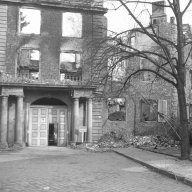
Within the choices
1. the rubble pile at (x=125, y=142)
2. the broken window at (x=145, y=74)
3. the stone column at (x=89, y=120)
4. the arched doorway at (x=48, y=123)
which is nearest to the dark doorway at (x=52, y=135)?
the arched doorway at (x=48, y=123)

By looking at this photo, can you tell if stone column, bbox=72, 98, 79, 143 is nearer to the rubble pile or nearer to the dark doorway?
the rubble pile

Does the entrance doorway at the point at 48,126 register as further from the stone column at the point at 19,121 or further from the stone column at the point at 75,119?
the stone column at the point at 19,121

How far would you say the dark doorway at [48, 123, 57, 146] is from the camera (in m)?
24.2

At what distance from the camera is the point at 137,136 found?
25.0 m

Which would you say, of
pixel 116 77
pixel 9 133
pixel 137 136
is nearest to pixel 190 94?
pixel 137 136

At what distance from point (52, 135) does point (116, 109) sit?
525cm

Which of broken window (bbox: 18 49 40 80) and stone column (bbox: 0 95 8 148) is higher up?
broken window (bbox: 18 49 40 80)

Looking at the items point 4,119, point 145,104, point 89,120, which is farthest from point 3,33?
point 145,104

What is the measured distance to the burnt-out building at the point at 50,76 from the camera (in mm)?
22984

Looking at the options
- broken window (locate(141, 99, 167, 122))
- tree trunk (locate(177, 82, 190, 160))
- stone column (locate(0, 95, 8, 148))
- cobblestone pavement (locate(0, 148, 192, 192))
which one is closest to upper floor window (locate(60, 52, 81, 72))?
stone column (locate(0, 95, 8, 148))

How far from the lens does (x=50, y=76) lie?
23859 millimetres

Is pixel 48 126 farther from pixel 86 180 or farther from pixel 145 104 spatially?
pixel 86 180

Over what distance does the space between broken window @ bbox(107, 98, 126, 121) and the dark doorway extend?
4228 mm

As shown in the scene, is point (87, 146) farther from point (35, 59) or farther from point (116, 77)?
point (35, 59)
